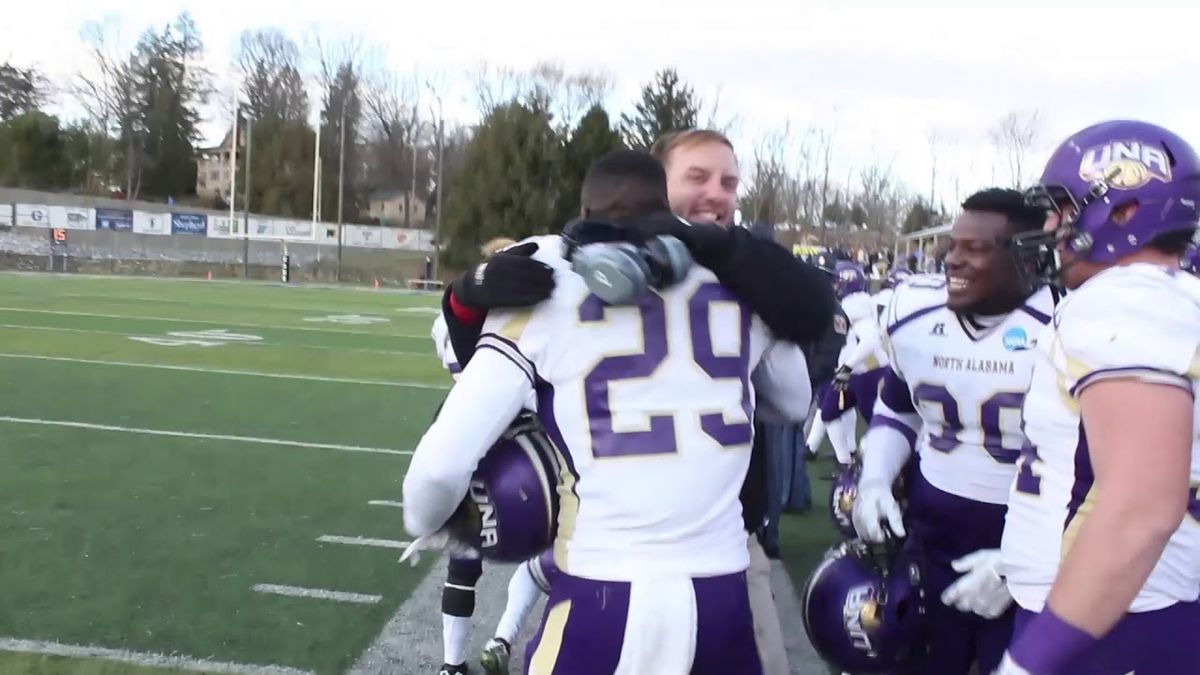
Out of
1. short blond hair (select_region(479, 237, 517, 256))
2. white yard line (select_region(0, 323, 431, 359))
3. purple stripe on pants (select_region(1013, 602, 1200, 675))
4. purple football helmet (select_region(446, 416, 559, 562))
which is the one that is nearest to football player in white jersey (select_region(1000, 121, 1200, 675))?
purple stripe on pants (select_region(1013, 602, 1200, 675))

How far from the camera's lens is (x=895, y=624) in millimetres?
3111

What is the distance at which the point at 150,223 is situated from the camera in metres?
42.7

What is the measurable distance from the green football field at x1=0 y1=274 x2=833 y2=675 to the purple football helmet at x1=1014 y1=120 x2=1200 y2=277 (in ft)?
10.9

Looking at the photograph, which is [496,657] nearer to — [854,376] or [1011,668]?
[854,376]

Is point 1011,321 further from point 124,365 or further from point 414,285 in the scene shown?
point 414,285

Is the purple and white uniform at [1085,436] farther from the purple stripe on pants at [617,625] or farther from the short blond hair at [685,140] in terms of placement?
the short blond hair at [685,140]

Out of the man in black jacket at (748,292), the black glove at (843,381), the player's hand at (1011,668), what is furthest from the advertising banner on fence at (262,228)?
the player's hand at (1011,668)

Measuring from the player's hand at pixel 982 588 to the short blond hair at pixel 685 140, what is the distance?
1.29m

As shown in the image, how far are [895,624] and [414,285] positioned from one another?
3773 cm

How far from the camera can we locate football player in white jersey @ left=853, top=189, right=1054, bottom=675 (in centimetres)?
317

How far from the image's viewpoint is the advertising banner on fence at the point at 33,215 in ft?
134

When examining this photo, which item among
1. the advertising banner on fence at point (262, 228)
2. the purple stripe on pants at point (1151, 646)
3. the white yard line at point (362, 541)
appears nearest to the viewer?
the purple stripe on pants at point (1151, 646)

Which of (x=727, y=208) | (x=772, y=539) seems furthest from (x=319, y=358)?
(x=727, y=208)

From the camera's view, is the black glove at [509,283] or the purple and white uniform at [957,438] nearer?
the black glove at [509,283]
